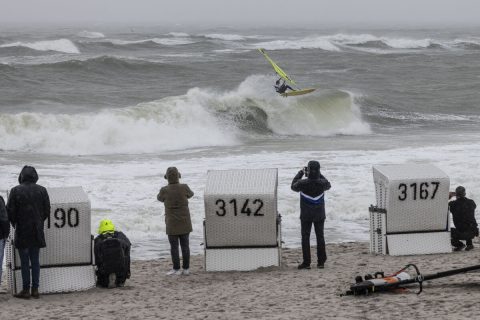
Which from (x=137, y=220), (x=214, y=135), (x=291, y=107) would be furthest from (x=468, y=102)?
(x=137, y=220)

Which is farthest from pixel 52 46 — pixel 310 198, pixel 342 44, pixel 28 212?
pixel 28 212

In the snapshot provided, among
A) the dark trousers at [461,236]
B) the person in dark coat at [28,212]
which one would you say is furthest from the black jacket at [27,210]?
the dark trousers at [461,236]

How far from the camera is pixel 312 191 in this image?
9.88 meters

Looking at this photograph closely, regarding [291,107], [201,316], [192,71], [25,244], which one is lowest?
Answer: [201,316]

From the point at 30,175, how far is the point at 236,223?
2272 mm

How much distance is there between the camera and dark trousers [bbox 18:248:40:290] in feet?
29.2

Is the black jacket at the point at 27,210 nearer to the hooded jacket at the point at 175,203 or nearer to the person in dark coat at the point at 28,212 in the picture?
the person in dark coat at the point at 28,212

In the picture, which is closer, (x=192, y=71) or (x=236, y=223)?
(x=236, y=223)

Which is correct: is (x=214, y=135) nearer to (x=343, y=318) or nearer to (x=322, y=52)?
(x=343, y=318)

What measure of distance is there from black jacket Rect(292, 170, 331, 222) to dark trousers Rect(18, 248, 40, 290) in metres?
2.73

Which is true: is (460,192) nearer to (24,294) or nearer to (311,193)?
(311,193)

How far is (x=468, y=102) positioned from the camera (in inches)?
1512

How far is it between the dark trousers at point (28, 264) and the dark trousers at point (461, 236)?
16.1ft

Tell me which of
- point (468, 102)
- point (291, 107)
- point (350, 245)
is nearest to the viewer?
point (350, 245)
